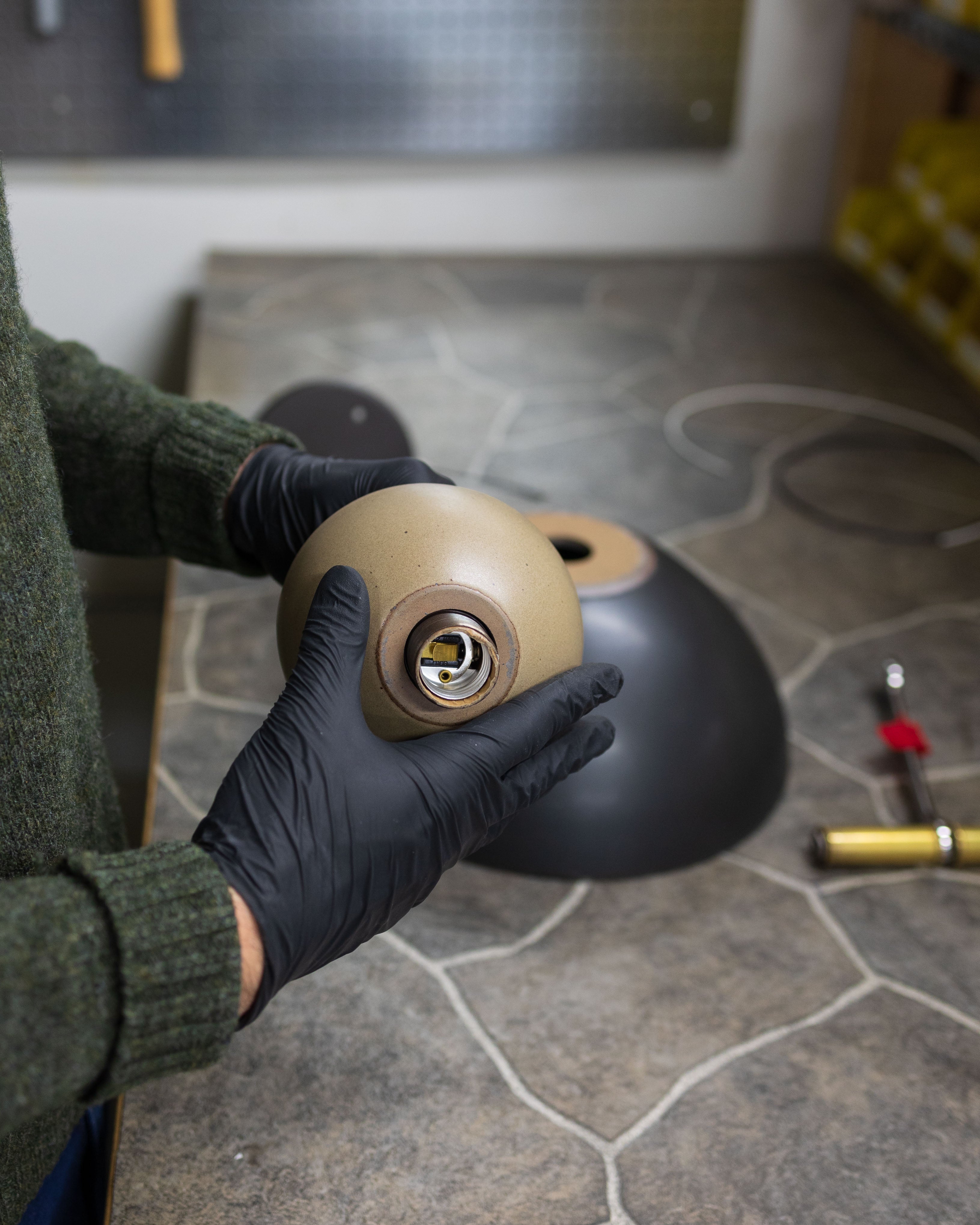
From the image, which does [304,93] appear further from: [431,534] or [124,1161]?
[124,1161]

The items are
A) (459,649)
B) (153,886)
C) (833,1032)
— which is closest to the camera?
(153,886)

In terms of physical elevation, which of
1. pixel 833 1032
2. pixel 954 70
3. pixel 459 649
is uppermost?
pixel 954 70

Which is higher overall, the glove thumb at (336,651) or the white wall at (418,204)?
the glove thumb at (336,651)

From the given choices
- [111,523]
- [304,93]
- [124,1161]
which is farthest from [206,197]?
[124,1161]

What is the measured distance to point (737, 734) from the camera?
3.56ft

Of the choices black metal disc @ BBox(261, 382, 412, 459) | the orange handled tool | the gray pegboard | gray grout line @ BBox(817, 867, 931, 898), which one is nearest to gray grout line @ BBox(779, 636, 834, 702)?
gray grout line @ BBox(817, 867, 931, 898)

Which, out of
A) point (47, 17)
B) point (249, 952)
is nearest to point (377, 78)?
point (47, 17)

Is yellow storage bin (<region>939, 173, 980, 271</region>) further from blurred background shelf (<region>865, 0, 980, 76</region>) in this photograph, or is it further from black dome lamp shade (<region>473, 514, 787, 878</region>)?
black dome lamp shade (<region>473, 514, 787, 878</region>)

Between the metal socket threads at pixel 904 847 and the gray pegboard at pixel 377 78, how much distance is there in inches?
80.7

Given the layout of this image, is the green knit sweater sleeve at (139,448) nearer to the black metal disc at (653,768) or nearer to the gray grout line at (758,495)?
the black metal disc at (653,768)

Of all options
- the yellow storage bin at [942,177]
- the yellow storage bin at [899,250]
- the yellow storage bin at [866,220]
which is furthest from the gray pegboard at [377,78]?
the yellow storage bin at [942,177]

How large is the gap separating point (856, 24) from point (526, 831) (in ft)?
7.79

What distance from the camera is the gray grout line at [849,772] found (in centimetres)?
117

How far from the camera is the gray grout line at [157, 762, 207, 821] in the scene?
1140mm
